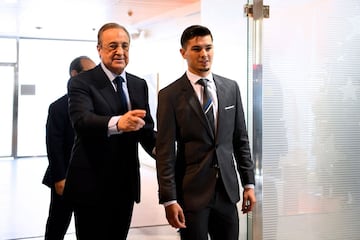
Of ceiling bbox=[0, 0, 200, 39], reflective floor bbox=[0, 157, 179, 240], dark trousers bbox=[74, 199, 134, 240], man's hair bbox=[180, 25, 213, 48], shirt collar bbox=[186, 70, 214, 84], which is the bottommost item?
reflective floor bbox=[0, 157, 179, 240]

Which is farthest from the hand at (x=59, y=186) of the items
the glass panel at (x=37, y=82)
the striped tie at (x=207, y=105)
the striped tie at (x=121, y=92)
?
the glass panel at (x=37, y=82)

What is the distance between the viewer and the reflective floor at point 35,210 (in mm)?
3621

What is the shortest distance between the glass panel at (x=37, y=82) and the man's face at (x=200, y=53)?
25.4 ft

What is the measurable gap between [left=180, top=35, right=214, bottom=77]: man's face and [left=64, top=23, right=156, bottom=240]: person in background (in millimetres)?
289

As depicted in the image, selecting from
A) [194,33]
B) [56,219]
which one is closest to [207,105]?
[194,33]

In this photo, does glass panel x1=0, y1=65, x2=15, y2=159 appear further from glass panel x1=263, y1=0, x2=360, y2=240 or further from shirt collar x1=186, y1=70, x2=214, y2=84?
shirt collar x1=186, y1=70, x2=214, y2=84

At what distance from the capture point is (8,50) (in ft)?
28.2

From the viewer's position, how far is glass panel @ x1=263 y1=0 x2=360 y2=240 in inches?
92.0

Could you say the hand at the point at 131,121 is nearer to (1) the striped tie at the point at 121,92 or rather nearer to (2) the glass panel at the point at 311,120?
(1) the striped tie at the point at 121,92

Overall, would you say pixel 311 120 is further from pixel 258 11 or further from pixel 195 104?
pixel 195 104

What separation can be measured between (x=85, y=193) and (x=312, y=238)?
163 centimetres

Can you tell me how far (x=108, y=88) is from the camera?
1629mm

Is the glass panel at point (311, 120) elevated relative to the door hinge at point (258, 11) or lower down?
lower down

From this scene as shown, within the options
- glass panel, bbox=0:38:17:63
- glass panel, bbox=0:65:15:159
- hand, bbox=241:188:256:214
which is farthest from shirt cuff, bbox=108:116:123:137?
glass panel, bbox=0:38:17:63
